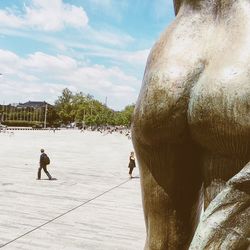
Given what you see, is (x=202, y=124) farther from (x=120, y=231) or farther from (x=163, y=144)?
(x=120, y=231)

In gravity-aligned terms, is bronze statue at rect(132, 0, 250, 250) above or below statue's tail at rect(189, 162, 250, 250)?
above

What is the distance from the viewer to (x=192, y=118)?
168cm

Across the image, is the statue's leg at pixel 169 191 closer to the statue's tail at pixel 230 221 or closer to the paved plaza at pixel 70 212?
the statue's tail at pixel 230 221

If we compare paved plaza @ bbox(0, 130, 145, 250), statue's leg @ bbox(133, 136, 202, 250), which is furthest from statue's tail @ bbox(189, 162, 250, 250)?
paved plaza @ bbox(0, 130, 145, 250)

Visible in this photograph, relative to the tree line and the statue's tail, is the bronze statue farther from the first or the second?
the tree line

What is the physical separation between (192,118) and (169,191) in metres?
0.35

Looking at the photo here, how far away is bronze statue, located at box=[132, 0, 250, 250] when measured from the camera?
5.19 ft

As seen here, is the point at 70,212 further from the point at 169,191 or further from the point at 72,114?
the point at 72,114

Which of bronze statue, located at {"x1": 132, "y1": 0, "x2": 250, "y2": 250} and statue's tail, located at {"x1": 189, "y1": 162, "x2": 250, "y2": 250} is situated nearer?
statue's tail, located at {"x1": 189, "y1": 162, "x2": 250, "y2": 250}

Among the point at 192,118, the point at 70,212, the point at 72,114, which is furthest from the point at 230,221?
the point at 72,114

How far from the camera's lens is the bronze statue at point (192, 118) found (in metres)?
1.58

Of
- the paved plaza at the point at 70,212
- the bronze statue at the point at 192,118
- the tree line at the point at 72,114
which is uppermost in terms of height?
the tree line at the point at 72,114

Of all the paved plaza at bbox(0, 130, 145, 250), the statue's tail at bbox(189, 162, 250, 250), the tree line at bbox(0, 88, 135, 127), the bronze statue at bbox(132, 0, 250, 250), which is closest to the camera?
the statue's tail at bbox(189, 162, 250, 250)

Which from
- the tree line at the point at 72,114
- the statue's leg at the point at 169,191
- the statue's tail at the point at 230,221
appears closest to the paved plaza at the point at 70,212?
the statue's leg at the point at 169,191
